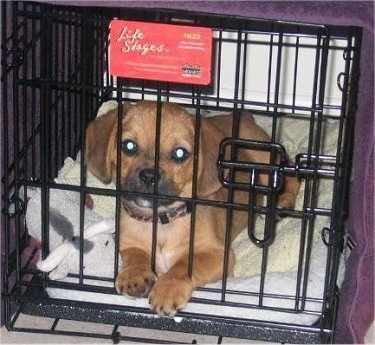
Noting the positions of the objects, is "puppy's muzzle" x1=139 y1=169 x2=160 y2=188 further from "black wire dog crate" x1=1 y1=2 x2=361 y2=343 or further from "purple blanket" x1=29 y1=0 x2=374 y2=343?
"purple blanket" x1=29 y1=0 x2=374 y2=343

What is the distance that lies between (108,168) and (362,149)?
2.38ft

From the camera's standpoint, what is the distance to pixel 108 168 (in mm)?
2184

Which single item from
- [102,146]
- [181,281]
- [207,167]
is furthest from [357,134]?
[102,146]

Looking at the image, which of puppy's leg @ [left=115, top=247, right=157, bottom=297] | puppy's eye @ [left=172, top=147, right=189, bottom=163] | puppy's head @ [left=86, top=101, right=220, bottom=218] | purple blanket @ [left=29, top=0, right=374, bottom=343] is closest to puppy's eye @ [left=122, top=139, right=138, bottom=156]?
puppy's head @ [left=86, top=101, right=220, bottom=218]

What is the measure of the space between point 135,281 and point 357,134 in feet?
2.17

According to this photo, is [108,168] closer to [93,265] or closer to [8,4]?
[93,265]

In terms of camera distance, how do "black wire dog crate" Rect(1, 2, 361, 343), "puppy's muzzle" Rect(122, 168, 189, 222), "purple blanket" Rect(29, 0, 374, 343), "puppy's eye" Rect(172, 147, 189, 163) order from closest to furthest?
1. "purple blanket" Rect(29, 0, 374, 343)
2. "black wire dog crate" Rect(1, 2, 361, 343)
3. "puppy's muzzle" Rect(122, 168, 189, 222)
4. "puppy's eye" Rect(172, 147, 189, 163)

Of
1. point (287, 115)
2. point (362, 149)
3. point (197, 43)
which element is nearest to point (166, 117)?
point (197, 43)

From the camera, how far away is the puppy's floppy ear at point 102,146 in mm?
2150

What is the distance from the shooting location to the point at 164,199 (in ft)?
6.45

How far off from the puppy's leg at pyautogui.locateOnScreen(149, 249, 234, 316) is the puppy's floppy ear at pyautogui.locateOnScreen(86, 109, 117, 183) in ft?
1.08

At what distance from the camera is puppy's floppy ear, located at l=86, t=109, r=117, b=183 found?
2150 millimetres

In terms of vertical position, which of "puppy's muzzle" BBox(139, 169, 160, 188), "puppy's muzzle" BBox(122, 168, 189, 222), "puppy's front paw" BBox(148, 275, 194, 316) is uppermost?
"puppy's muzzle" BBox(139, 169, 160, 188)

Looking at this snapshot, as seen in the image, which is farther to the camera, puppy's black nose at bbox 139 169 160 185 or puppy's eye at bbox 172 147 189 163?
puppy's eye at bbox 172 147 189 163
